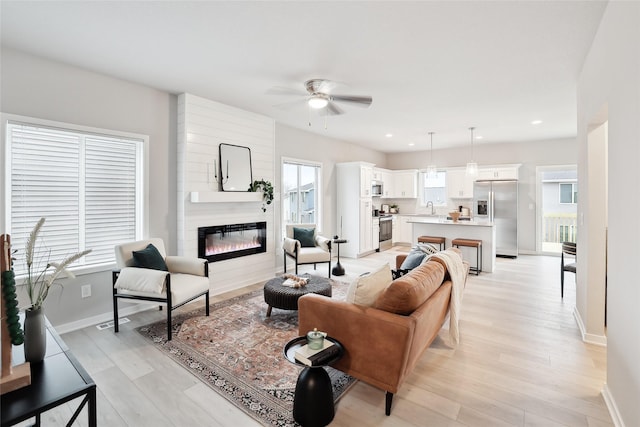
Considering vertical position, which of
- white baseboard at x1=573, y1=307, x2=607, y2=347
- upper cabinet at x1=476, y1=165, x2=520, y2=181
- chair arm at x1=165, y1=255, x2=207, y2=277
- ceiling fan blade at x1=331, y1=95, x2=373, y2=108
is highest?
ceiling fan blade at x1=331, y1=95, x2=373, y2=108

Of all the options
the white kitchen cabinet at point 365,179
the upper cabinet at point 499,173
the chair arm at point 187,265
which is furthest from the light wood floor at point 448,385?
the upper cabinet at point 499,173

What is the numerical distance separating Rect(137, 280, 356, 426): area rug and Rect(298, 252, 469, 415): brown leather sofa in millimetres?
364

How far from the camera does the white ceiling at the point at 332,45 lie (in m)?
2.31

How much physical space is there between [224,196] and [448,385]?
351cm

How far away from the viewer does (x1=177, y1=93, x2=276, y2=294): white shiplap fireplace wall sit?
13.8 feet

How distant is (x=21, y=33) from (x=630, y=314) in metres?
4.81

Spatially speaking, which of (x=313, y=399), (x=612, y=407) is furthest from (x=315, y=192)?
(x=612, y=407)

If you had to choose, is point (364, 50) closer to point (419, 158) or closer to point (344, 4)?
point (344, 4)

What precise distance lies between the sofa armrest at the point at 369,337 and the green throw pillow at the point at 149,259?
2035mm

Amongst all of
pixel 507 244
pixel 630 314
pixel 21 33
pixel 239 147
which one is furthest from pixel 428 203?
pixel 21 33

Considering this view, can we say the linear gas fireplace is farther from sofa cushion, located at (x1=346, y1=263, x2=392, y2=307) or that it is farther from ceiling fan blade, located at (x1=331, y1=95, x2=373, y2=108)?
sofa cushion, located at (x1=346, y1=263, x2=392, y2=307)

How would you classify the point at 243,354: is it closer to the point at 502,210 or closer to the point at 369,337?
the point at 369,337

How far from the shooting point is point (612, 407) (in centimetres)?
201

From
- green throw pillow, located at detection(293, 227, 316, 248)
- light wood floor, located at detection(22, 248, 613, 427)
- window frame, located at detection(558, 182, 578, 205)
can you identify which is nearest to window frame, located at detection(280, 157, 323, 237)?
green throw pillow, located at detection(293, 227, 316, 248)
